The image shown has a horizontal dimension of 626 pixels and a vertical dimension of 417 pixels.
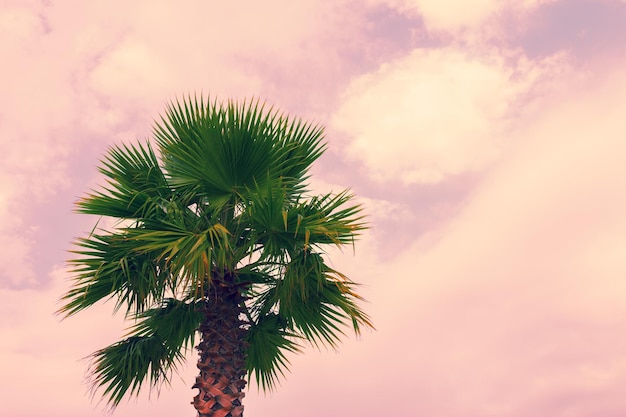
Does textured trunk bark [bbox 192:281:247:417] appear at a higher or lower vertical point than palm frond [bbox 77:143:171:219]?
lower

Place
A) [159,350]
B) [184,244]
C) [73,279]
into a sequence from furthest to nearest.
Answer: [159,350]
[73,279]
[184,244]

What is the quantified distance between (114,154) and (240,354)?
13.3ft

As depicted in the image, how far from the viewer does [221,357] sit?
431 inches

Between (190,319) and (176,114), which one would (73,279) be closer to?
(190,319)

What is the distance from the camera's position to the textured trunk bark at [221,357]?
10789mm

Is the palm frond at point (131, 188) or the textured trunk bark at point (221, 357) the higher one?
the palm frond at point (131, 188)

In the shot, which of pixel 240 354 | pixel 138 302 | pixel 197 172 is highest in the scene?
pixel 197 172

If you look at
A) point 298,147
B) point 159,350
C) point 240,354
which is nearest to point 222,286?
point 240,354

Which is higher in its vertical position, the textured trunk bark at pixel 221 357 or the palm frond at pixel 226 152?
the palm frond at pixel 226 152

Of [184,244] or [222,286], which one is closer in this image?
[184,244]

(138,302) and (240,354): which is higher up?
(138,302)

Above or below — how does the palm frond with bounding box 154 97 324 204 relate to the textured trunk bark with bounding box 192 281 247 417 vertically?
above

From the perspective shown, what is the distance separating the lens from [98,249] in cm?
1125

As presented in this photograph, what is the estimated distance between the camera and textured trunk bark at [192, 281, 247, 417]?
1079cm
